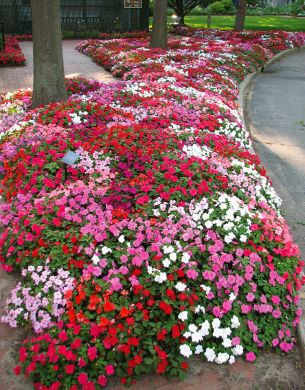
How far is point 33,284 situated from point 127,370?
106 cm

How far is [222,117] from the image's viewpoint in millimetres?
6648

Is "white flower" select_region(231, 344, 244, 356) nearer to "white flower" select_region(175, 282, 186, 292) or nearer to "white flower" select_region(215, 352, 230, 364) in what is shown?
"white flower" select_region(215, 352, 230, 364)

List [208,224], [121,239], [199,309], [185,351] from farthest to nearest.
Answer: [208,224] < [121,239] < [199,309] < [185,351]

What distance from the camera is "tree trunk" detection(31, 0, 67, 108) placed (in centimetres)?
655

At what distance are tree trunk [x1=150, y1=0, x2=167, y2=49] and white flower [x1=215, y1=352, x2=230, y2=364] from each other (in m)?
13.3

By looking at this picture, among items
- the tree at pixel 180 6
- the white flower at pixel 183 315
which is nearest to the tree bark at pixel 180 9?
the tree at pixel 180 6

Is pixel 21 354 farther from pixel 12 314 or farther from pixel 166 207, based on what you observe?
pixel 166 207

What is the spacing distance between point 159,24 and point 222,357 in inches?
529

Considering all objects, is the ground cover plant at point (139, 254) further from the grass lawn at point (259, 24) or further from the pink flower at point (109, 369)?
the grass lawn at point (259, 24)

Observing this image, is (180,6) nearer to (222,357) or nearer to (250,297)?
(250,297)

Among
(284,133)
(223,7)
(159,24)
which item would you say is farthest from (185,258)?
(223,7)

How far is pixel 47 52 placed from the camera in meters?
6.86

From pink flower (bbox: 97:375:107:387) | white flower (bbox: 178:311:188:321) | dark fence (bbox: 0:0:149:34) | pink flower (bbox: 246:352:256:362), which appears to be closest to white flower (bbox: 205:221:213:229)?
white flower (bbox: 178:311:188:321)

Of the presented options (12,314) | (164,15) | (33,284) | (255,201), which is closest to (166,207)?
(255,201)
